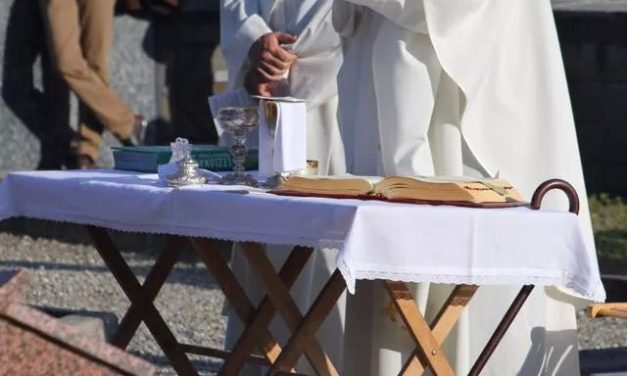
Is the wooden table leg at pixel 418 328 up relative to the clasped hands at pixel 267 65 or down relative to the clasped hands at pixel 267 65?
down

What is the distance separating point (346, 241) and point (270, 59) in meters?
1.47

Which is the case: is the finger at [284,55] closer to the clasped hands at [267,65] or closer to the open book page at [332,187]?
the clasped hands at [267,65]

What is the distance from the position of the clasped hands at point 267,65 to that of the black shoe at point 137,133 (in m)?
3.88

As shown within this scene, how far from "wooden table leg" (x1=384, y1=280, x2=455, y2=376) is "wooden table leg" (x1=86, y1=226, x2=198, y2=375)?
111 cm

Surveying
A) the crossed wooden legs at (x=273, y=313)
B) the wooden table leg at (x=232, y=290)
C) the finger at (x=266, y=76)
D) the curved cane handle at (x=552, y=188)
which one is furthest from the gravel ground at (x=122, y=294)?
the curved cane handle at (x=552, y=188)

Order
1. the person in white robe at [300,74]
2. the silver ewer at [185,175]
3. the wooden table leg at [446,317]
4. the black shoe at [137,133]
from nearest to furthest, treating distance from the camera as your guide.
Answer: the wooden table leg at [446,317] < the silver ewer at [185,175] < the person in white robe at [300,74] < the black shoe at [137,133]

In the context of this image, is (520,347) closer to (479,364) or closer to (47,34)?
(479,364)

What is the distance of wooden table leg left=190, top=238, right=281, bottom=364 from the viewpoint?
4.17m

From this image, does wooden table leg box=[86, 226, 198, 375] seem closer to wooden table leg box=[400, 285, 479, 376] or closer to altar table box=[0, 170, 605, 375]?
altar table box=[0, 170, 605, 375]

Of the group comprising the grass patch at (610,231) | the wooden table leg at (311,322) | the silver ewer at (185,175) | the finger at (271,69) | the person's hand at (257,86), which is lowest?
the grass patch at (610,231)

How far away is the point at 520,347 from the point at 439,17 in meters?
0.85

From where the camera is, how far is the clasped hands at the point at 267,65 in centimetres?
485

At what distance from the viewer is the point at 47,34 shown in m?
8.60

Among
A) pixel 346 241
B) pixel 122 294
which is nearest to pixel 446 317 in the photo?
pixel 346 241
